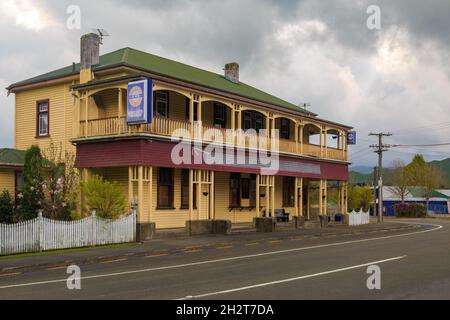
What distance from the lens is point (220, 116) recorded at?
3123cm

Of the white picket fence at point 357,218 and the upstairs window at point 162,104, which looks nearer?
the upstairs window at point 162,104

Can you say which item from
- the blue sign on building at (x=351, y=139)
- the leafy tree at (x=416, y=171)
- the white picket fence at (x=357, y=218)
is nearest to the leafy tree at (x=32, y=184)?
the white picket fence at (x=357, y=218)

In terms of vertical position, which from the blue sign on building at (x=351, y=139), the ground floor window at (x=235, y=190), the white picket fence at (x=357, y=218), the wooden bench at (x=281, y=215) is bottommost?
the white picket fence at (x=357, y=218)

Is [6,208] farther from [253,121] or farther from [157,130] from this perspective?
[253,121]

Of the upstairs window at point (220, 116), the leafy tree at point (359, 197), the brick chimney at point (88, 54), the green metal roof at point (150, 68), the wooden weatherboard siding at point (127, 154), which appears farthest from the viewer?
the leafy tree at point (359, 197)

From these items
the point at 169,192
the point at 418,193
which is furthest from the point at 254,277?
the point at 418,193

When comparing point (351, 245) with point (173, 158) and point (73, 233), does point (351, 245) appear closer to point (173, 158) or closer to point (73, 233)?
point (173, 158)

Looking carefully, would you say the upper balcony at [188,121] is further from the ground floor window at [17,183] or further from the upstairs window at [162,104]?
the ground floor window at [17,183]

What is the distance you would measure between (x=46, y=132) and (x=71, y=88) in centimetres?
434

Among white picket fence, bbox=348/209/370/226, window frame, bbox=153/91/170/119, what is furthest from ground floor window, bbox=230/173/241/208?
white picket fence, bbox=348/209/370/226

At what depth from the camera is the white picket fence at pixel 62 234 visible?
1823 cm

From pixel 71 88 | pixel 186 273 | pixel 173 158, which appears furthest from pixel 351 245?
pixel 71 88

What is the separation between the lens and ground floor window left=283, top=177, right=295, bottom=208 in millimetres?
37219

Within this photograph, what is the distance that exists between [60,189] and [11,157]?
434 centimetres
